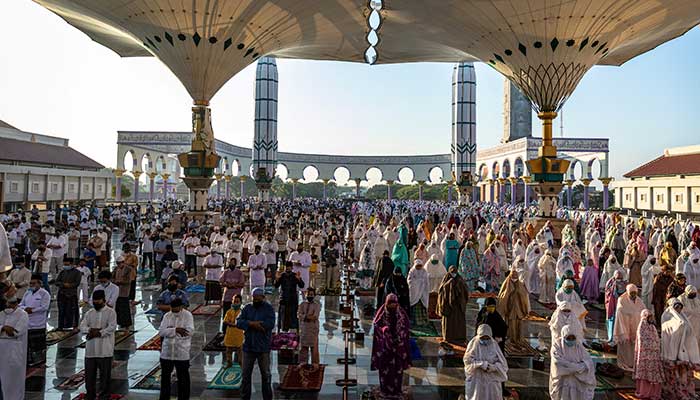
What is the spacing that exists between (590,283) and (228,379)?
286 inches

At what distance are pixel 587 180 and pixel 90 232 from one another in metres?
38.8

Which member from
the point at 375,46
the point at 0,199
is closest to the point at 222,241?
the point at 0,199

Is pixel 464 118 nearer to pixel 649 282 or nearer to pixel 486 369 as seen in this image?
pixel 649 282

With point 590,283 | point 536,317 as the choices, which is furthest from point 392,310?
point 590,283

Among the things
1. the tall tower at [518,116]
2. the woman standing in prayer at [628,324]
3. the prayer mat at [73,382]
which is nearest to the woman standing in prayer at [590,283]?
the woman standing in prayer at [628,324]

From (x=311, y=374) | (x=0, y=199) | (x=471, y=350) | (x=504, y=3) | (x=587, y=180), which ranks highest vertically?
(x=504, y=3)

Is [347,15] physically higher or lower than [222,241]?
higher

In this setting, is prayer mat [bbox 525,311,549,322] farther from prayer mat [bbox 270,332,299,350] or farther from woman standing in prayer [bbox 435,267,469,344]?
prayer mat [bbox 270,332,299,350]

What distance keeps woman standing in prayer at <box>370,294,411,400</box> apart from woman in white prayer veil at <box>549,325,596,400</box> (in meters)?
1.43

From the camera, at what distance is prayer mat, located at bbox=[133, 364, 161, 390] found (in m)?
5.17

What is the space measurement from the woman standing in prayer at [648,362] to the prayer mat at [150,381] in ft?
16.7

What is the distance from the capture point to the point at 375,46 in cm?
2673

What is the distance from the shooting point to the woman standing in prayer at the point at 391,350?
4926 mm

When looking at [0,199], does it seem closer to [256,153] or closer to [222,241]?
[222,241]
